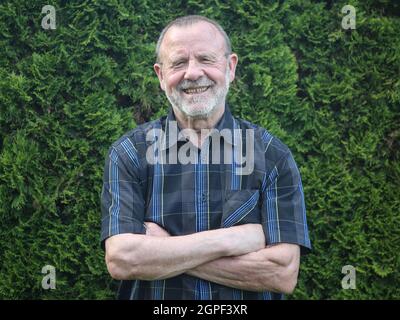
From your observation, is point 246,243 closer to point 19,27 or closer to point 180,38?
point 180,38

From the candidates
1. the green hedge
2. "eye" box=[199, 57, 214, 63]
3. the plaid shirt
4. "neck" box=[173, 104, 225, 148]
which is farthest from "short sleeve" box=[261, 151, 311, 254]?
the green hedge

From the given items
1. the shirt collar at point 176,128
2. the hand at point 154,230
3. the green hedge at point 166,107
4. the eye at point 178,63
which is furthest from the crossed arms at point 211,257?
the green hedge at point 166,107

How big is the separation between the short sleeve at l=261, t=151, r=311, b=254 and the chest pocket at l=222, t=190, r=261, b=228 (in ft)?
0.16

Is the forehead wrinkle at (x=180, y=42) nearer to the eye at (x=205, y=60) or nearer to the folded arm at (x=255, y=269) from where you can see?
the eye at (x=205, y=60)

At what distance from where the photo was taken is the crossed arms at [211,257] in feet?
8.14

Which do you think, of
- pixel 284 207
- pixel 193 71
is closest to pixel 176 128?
pixel 193 71

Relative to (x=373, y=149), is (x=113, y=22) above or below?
above

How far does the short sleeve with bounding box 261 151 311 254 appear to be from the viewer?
2.63 meters

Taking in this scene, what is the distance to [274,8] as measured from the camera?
158 inches

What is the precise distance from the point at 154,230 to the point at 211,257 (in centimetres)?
34

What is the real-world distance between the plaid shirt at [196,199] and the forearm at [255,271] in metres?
0.07
